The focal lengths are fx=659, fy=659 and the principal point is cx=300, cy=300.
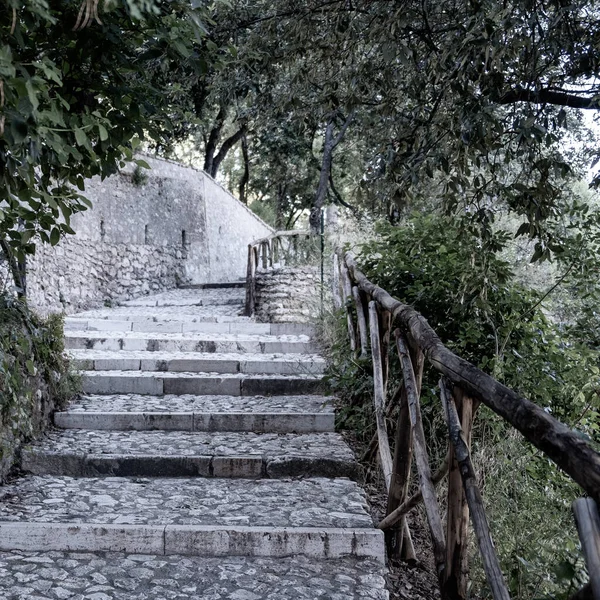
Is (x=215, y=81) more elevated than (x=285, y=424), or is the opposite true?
(x=215, y=81)

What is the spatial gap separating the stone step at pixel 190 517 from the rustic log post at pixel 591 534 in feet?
6.51

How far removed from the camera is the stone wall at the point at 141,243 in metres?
10.2

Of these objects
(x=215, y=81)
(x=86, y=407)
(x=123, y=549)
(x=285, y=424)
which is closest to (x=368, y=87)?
(x=215, y=81)

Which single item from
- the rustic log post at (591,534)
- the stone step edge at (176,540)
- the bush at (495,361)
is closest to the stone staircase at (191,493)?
the stone step edge at (176,540)

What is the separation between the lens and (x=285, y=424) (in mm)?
4867

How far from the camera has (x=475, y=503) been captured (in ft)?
5.75

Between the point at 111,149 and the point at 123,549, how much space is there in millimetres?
1799

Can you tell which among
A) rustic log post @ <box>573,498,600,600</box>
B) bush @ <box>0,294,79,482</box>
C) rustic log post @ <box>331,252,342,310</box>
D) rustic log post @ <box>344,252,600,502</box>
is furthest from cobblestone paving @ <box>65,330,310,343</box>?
rustic log post @ <box>573,498,600,600</box>

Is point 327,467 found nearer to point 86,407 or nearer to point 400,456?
point 400,456

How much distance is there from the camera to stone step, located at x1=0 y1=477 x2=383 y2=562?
303 centimetres

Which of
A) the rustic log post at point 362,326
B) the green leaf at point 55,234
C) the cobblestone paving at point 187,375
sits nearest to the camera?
the green leaf at point 55,234

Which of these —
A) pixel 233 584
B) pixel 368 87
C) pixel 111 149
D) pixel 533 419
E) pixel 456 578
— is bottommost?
pixel 233 584

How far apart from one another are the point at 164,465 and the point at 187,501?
53 centimetres

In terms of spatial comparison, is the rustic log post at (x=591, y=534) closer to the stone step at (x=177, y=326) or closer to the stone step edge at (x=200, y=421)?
the stone step edge at (x=200, y=421)
